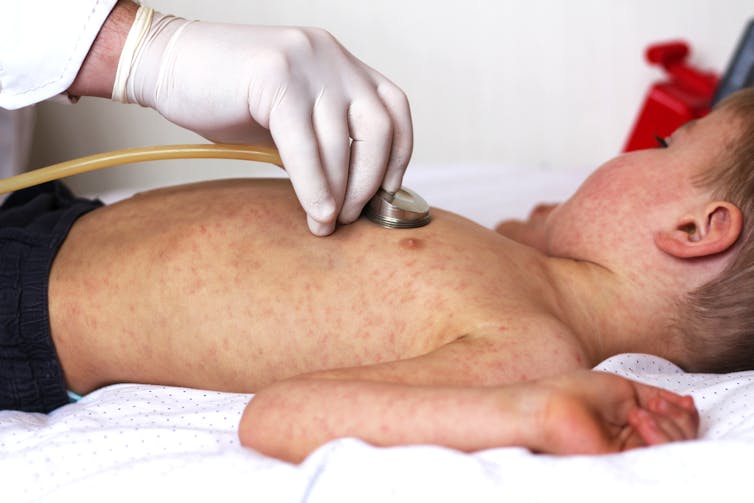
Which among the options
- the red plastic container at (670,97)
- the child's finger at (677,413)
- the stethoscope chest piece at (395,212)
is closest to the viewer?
the child's finger at (677,413)

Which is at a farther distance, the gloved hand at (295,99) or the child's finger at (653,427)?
the gloved hand at (295,99)

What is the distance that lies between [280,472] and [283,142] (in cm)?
46

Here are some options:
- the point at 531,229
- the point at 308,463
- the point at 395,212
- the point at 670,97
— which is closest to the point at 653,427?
the point at 308,463

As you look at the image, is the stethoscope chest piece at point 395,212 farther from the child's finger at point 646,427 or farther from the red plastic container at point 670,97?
the red plastic container at point 670,97

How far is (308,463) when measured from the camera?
84cm

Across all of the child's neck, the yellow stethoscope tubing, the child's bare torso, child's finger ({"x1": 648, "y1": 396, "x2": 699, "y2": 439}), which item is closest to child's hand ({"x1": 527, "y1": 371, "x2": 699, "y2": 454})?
child's finger ({"x1": 648, "y1": 396, "x2": 699, "y2": 439})

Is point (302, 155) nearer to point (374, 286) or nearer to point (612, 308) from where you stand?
point (374, 286)

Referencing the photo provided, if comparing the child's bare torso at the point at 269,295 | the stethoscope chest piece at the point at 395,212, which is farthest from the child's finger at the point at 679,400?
the stethoscope chest piece at the point at 395,212

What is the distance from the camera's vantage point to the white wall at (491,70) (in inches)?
94.7

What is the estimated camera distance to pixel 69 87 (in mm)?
1256

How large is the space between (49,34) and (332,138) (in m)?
0.43

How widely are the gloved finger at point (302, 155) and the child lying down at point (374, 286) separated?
72 mm

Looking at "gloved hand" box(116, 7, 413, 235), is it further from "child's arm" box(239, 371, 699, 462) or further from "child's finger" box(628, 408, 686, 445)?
"child's finger" box(628, 408, 686, 445)

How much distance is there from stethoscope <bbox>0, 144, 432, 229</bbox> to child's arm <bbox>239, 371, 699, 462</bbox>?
1.13ft
